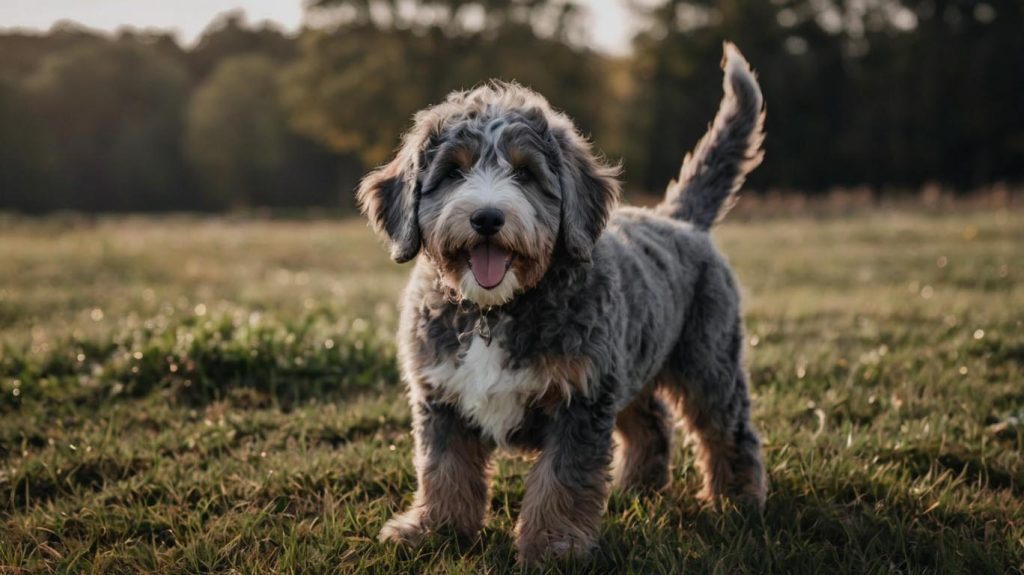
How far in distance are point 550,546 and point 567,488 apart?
0.26m

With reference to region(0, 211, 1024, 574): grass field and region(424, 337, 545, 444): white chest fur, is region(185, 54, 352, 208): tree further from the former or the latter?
region(424, 337, 545, 444): white chest fur

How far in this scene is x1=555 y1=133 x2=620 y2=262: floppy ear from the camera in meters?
3.74

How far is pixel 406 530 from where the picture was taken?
3820 mm

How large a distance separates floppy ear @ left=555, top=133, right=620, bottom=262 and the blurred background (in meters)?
34.0

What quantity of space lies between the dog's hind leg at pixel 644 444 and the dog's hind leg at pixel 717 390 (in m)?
0.24

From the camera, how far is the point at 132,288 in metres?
10.9

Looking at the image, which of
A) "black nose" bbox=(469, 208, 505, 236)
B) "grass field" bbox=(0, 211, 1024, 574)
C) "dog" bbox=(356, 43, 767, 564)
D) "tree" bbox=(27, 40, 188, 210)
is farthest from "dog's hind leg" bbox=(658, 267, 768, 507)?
"tree" bbox=(27, 40, 188, 210)

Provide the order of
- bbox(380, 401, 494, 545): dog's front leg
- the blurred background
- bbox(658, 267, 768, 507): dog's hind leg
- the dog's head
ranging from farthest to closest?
the blurred background, bbox(658, 267, 768, 507): dog's hind leg, bbox(380, 401, 494, 545): dog's front leg, the dog's head

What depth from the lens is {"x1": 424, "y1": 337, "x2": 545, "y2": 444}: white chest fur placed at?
11.8 ft

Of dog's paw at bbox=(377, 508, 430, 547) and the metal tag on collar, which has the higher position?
the metal tag on collar

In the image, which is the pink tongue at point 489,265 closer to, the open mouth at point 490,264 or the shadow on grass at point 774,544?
the open mouth at point 490,264

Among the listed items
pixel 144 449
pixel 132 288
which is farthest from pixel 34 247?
pixel 144 449

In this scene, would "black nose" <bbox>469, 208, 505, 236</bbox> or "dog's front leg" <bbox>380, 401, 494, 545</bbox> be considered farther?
"dog's front leg" <bbox>380, 401, 494, 545</bbox>

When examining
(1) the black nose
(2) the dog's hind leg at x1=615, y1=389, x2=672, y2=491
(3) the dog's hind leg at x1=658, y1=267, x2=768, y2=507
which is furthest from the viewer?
(2) the dog's hind leg at x1=615, y1=389, x2=672, y2=491
